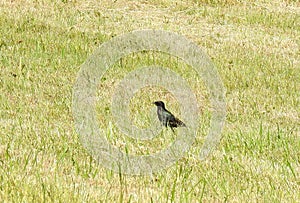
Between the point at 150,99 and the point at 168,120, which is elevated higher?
the point at 168,120

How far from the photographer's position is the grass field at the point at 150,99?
4855 millimetres

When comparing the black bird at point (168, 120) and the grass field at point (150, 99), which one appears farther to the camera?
the black bird at point (168, 120)

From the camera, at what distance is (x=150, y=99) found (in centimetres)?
959

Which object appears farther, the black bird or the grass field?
the black bird

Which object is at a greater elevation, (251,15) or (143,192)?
(143,192)

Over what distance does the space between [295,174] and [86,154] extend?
184 centimetres

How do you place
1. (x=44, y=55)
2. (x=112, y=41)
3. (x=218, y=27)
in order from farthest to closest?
(x=218, y=27) → (x=112, y=41) → (x=44, y=55)

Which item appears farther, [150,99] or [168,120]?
[150,99]

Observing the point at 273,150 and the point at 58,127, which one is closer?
the point at 273,150

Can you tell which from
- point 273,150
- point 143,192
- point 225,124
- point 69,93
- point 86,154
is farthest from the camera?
point 69,93

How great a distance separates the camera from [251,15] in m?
16.6

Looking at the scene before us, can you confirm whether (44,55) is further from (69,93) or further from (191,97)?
(191,97)

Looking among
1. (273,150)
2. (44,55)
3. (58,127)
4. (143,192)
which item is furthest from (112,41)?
(143,192)

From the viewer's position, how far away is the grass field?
486 centimetres
